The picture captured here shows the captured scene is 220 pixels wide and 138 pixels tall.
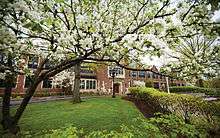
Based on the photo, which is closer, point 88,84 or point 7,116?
point 7,116

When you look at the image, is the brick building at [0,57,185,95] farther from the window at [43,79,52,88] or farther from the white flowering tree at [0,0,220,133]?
the white flowering tree at [0,0,220,133]

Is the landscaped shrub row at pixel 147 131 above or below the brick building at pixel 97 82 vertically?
below

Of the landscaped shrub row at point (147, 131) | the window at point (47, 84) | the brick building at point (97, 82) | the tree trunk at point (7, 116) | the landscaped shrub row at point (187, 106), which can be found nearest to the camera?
the landscaped shrub row at point (147, 131)

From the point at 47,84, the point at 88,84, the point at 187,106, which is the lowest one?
the point at 187,106

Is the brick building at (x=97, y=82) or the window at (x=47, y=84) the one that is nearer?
the brick building at (x=97, y=82)

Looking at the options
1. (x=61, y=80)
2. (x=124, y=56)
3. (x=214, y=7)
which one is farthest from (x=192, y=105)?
(x=61, y=80)

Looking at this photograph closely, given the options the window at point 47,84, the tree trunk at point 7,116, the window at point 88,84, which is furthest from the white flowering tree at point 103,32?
the window at point 88,84

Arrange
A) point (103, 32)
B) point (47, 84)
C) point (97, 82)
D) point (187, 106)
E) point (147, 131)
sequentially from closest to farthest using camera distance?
point (147, 131)
point (103, 32)
point (187, 106)
point (47, 84)
point (97, 82)

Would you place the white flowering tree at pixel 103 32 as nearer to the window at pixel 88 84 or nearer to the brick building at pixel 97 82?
the brick building at pixel 97 82

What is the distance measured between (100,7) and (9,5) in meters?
7.93

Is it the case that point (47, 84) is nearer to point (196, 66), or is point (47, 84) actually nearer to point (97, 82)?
point (97, 82)

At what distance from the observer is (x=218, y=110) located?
9.99 meters

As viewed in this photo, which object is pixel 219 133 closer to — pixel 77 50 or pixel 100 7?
pixel 77 50

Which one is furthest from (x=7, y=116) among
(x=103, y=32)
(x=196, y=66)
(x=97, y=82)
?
(x=97, y=82)
